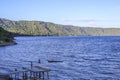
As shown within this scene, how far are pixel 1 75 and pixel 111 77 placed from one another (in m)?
22.1

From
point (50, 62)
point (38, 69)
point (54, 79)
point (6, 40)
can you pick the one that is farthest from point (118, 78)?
point (6, 40)

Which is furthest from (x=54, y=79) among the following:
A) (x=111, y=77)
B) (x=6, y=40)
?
(x=6, y=40)

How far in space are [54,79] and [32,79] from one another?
26.4 feet

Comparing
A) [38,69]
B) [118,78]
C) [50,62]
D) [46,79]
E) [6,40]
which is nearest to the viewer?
[38,69]

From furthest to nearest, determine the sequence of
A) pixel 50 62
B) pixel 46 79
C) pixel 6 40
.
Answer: pixel 6 40, pixel 50 62, pixel 46 79

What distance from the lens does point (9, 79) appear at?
4319cm

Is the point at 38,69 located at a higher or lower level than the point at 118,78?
higher

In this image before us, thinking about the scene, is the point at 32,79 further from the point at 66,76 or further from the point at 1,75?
the point at 66,76

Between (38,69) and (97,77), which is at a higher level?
(38,69)

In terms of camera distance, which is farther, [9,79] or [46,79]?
[46,79]

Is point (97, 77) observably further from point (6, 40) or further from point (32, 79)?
point (6, 40)

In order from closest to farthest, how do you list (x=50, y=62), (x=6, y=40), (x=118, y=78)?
(x=118, y=78) < (x=50, y=62) < (x=6, y=40)

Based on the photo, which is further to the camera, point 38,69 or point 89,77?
point 89,77

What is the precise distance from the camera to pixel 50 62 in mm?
84250
